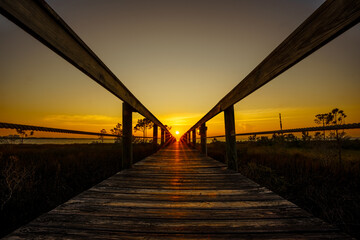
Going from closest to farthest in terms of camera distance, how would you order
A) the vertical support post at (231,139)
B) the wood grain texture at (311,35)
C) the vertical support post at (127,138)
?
the wood grain texture at (311,35) → the vertical support post at (231,139) → the vertical support post at (127,138)

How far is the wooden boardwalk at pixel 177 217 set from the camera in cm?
97

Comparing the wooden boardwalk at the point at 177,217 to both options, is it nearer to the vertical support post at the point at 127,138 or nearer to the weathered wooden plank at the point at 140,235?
the weathered wooden plank at the point at 140,235

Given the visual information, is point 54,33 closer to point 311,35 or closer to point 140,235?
point 140,235

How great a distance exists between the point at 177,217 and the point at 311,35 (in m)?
1.60

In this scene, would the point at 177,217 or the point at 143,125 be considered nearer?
the point at 177,217

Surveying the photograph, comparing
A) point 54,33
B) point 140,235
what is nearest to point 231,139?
point 140,235

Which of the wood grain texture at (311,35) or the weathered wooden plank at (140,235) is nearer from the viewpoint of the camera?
the wood grain texture at (311,35)

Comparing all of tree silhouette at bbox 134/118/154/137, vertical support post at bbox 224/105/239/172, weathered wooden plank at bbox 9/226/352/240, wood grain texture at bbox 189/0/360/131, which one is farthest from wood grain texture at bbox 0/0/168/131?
tree silhouette at bbox 134/118/154/137

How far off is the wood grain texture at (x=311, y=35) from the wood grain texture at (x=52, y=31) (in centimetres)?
176

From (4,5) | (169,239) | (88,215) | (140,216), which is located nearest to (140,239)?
(169,239)

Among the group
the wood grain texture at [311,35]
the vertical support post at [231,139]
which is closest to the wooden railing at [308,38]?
the wood grain texture at [311,35]

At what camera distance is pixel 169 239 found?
938 mm

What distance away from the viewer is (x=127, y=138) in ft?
10.2

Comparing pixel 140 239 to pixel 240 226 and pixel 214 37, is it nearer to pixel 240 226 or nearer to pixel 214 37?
pixel 240 226
